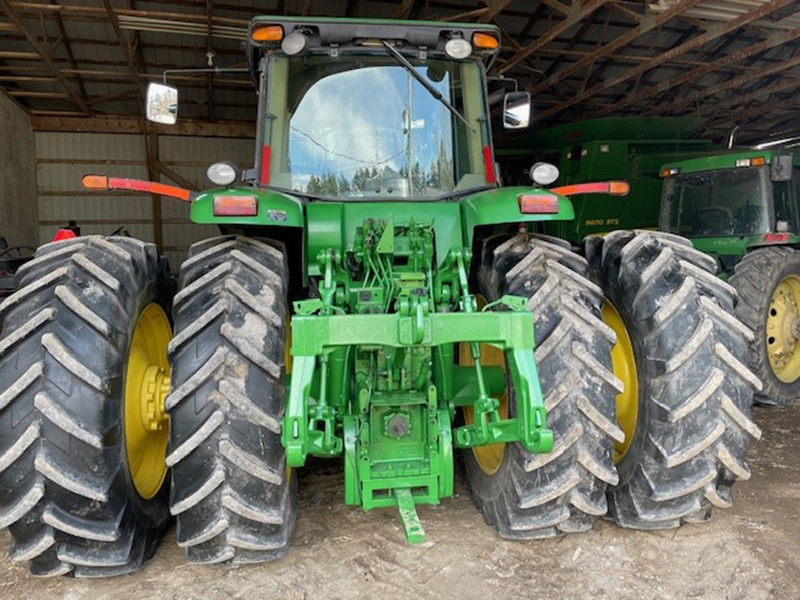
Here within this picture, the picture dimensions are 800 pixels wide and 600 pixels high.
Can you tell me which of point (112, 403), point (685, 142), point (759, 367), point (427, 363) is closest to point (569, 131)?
point (685, 142)

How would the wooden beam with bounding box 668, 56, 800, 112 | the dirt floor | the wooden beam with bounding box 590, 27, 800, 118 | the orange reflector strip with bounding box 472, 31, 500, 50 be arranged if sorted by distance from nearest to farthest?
1. the dirt floor
2. the orange reflector strip with bounding box 472, 31, 500, 50
3. the wooden beam with bounding box 590, 27, 800, 118
4. the wooden beam with bounding box 668, 56, 800, 112

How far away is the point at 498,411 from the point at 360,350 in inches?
27.5

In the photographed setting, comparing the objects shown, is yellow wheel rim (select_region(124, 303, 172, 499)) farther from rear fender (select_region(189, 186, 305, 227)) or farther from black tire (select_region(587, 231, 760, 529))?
black tire (select_region(587, 231, 760, 529))

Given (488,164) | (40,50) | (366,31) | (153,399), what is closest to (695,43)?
(488,164)

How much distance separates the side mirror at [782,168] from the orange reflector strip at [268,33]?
15.4 ft

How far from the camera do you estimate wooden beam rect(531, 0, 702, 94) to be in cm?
624

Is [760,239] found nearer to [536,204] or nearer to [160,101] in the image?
[536,204]

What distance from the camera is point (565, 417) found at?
234cm

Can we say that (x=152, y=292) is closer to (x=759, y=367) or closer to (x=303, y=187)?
(x=303, y=187)

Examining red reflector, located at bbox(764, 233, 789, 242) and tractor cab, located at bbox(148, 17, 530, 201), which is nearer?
tractor cab, located at bbox(148, 17, 530, 201)

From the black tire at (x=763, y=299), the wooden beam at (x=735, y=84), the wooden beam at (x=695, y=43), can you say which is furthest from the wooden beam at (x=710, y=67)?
the black tire at (x=763, y=299)

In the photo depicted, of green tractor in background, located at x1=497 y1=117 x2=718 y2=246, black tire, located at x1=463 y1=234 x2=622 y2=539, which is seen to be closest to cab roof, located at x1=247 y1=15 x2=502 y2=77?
black tire, located at x1=463 y1=234 x2=622 y2=539

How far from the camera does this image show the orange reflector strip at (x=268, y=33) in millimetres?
2932

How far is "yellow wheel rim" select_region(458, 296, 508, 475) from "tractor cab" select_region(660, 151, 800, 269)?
12.7 feet
